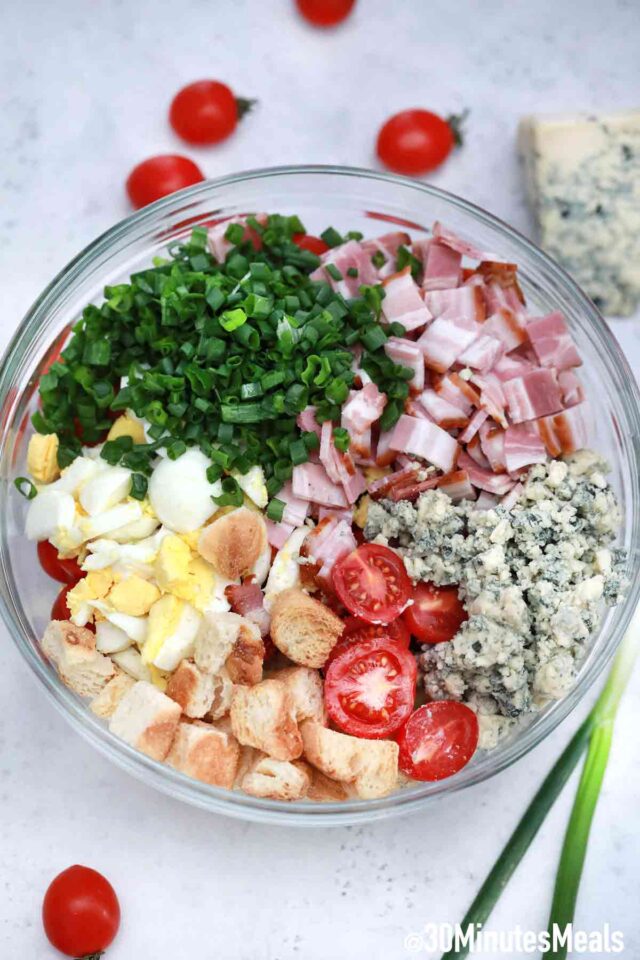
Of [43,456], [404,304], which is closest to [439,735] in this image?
[404,304]

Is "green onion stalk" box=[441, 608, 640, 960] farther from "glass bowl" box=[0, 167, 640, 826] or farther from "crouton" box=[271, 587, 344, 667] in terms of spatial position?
"crouton" box=[271, 587, 344, 667]

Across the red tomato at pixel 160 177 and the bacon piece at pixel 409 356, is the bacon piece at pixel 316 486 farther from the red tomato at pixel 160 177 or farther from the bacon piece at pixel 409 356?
the red tomato at pixel 160 177

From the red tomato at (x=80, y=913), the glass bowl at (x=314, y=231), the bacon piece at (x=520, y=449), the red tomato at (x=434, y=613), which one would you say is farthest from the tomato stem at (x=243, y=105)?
the red tomato at (x=80, y=913)

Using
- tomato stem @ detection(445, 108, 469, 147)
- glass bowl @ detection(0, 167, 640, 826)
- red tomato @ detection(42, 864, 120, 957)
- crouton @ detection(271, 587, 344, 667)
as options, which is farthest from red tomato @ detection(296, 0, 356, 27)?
red tomato @ detection(42, 864, 120, 957)

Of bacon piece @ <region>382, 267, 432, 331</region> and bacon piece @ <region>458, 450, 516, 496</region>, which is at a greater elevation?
bacon piece @ <region>382, 267, 432, 331</region>

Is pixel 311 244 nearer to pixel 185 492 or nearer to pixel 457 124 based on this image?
pixel 457 124
